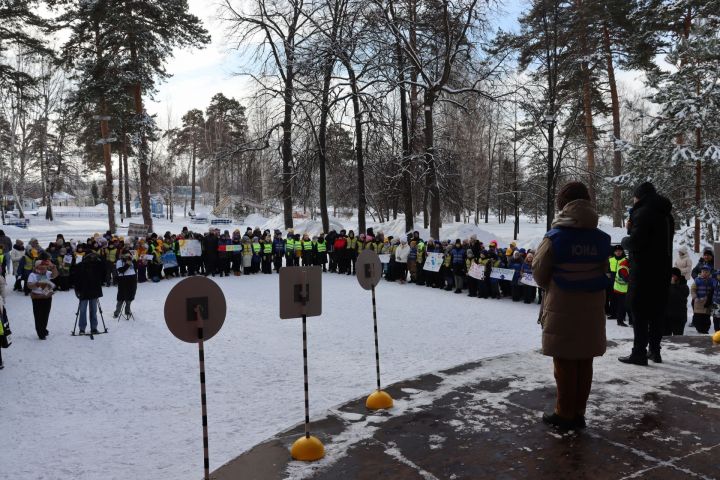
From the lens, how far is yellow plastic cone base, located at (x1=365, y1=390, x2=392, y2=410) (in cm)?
571

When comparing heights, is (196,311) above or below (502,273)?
above

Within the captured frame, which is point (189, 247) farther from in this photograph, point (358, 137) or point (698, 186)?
point (698, 186)

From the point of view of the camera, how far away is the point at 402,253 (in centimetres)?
1912

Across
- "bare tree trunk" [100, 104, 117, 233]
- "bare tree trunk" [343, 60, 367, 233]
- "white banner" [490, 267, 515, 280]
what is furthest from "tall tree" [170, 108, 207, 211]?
"white banner" [490, 267, 515, 280]

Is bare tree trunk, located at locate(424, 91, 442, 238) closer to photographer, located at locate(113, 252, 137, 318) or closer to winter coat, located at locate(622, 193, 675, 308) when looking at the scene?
photographer, located at locate(113, 252, 137, 318)

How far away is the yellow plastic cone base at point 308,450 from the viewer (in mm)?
4537

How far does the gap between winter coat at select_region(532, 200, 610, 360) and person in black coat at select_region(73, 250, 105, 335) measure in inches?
366

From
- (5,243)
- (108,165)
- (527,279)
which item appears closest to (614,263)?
(527,279)

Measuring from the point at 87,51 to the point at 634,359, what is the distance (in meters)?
30.9

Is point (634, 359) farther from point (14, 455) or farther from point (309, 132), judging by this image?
point (309, 132)

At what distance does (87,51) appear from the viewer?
28609 mm

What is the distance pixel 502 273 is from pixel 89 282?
10.9m

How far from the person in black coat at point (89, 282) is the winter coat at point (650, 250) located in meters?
9.73

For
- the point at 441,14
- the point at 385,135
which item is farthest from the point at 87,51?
the point at 441,14
